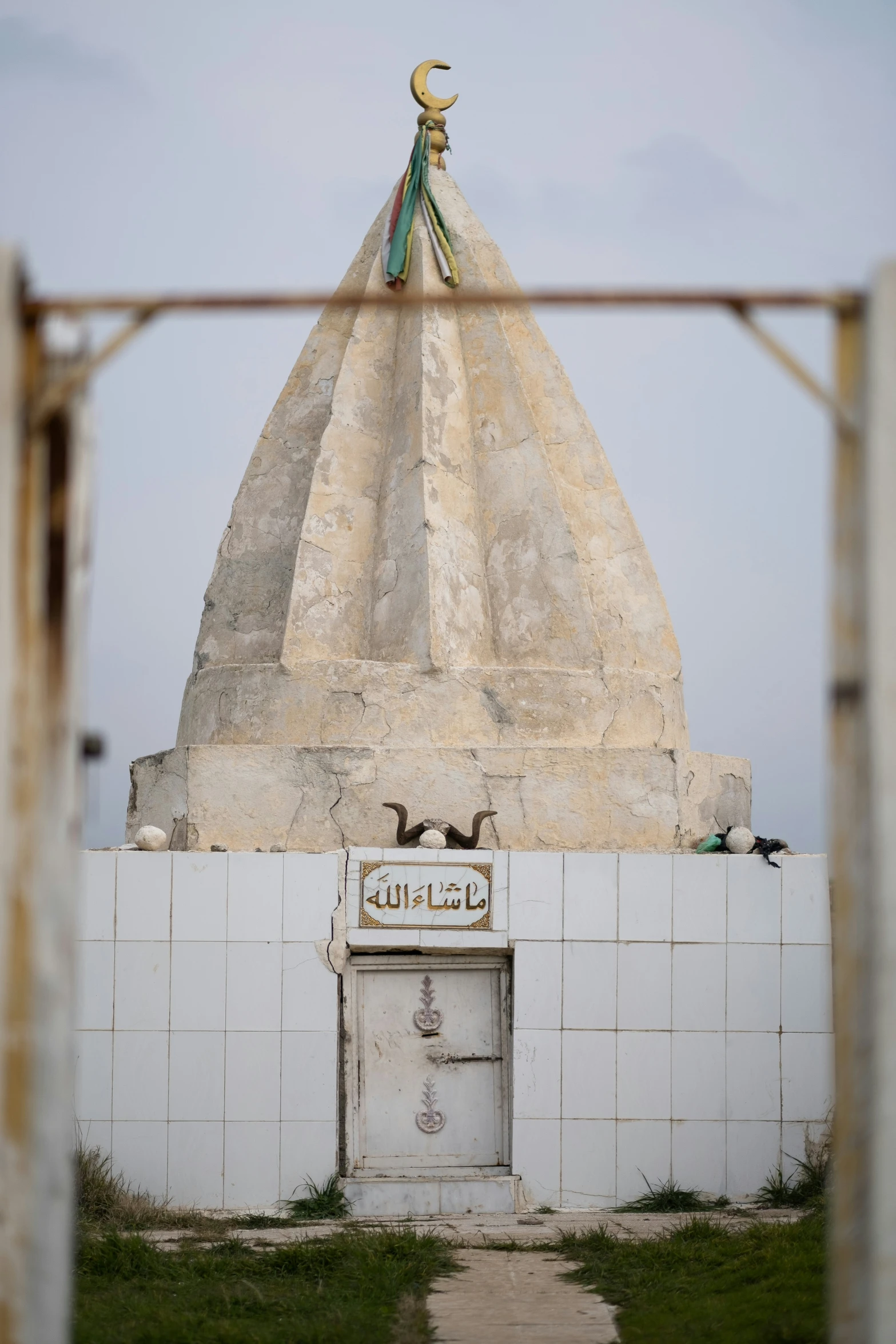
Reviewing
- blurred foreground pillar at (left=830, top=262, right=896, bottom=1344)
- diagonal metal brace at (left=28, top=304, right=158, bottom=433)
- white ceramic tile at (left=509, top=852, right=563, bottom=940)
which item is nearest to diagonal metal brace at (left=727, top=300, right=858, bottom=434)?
blurred foreground pillar at (left=830, top=262, right=896, bottom=1344)

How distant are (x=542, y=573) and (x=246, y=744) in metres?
2.03

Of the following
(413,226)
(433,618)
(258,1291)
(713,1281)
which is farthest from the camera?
(413,226)

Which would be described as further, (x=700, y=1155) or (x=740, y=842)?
(x=740, y=842)

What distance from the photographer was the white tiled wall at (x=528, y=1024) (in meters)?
A: 7.67

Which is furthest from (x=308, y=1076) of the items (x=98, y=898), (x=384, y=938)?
(x=98, y=898)

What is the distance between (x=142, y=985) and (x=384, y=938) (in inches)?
50.7

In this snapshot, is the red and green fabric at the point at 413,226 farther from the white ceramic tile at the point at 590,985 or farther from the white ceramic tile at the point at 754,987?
the white ceramic tile at the point at 754,987

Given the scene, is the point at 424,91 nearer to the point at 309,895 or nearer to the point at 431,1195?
the point at 309,895

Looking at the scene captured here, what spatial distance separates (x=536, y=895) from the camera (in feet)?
25.9

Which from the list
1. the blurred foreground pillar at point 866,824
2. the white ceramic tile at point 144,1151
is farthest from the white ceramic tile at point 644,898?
the blurred foreground pillar at point 866,824

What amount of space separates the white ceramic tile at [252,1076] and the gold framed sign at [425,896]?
2.59 ft

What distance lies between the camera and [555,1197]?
25.3 ft

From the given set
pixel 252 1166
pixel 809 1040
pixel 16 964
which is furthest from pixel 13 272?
pixel 809 1040

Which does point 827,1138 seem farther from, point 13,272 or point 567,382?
point 13,272
